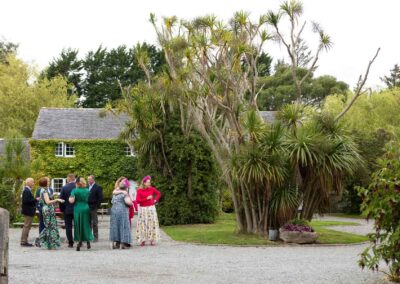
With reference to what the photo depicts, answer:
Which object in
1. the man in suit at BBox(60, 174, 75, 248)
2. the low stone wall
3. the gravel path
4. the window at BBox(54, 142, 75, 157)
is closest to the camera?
the low stone wall

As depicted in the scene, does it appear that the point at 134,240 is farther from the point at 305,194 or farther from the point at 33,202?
the point at 305,194

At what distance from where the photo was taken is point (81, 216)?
16672 millimetres

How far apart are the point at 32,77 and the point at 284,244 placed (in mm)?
44408

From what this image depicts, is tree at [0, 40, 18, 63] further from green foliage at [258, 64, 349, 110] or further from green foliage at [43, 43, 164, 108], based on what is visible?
green foliage at [258, 64, 349, 110]

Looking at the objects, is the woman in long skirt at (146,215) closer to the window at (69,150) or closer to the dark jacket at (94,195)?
the dark jacket at (94,195)

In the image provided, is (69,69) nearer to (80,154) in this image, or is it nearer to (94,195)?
(80,154)

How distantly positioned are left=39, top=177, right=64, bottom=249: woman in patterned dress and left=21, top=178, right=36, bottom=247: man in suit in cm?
84

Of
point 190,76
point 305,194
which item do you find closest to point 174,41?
point 190,76

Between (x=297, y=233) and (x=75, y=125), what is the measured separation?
25129mm

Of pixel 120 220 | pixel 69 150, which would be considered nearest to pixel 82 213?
pixel 120 220

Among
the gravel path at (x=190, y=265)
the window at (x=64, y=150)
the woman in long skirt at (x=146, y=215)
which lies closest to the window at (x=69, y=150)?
the window at (x=64, y=150)

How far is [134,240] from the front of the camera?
64.8 ft

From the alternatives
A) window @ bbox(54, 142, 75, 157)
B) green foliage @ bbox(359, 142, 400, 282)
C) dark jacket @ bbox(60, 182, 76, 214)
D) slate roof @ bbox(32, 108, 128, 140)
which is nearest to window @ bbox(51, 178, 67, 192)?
window @ bbox(54, 142, 75, 157)

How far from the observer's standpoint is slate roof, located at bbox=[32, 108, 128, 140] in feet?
130
